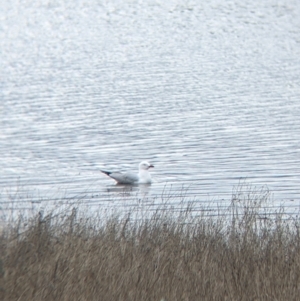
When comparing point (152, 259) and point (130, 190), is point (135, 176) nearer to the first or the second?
point (130, 190)

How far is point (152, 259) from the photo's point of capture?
884 centimetres

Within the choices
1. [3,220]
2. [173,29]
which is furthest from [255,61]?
[3,220]

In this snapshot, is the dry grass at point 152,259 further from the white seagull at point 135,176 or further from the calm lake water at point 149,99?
the white seagull at point 135,176

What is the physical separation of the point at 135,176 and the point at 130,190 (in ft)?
1.99

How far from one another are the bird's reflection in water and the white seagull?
0.11 metres

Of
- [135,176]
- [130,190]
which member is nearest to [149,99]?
[135,176]

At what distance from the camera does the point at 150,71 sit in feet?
96.0

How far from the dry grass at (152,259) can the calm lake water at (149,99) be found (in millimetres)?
1021

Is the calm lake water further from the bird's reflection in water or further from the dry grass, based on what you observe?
the dry grass

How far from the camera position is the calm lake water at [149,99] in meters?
16.4

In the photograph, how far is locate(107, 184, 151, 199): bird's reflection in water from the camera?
1583cm

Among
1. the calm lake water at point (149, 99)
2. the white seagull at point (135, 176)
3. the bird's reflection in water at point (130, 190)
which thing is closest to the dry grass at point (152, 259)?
the calm lake water at point (149, 99)

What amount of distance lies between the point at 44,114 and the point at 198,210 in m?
11.1

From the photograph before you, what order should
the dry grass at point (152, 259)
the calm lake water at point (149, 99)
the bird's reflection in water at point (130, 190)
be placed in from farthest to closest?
the calm lake water at point (149, 99) → the bird's reflection in water at point (130, 190) → the dry grass at point (152, 259)
